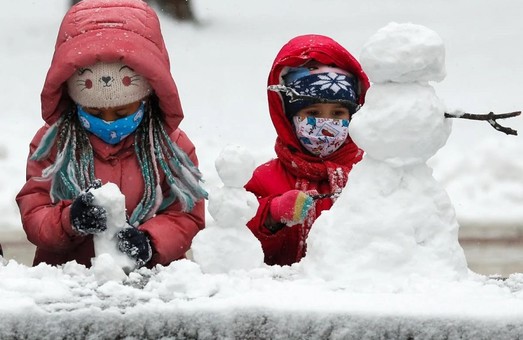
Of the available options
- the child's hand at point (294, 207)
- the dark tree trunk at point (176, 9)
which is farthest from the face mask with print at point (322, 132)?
the dark tree trunk at point (176, 9)

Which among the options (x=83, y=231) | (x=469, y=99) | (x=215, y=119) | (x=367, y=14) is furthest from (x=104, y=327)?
(x=367, y=14)

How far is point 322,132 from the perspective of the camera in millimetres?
4125

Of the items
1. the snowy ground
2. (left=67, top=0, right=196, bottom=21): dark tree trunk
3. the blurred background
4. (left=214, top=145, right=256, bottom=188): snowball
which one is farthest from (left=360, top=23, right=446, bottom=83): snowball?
(left=67, top=0, right=196, bottom=21): dark tree trunk

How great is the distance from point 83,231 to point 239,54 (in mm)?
13193

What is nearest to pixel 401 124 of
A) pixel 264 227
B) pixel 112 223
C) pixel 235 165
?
pixel 235 165

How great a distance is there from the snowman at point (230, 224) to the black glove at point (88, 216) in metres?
0.30

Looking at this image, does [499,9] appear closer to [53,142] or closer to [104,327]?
[53,142]

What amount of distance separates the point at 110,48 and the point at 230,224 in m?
0.84

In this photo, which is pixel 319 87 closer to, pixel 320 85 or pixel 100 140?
pixel 320 85

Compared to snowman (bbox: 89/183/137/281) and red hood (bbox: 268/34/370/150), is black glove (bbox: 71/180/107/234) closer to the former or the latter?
snowman (bbox: 89/183/137/281)

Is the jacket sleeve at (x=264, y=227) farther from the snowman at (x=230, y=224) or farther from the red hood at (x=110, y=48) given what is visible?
the snowman at (x=230, y=224)

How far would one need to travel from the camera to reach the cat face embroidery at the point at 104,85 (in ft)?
12.3

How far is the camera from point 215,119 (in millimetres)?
13211

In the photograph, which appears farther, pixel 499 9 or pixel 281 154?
pixel 499 9
